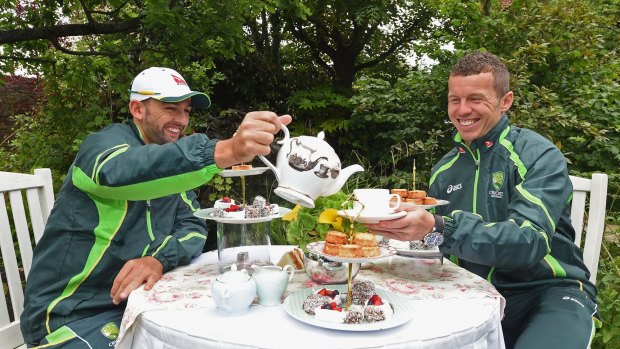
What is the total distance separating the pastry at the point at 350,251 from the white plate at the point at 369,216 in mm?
85

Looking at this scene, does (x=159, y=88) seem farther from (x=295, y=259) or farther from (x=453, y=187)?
(x=453, y=187)

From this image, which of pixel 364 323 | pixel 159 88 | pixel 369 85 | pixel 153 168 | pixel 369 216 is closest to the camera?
pixel 364 323

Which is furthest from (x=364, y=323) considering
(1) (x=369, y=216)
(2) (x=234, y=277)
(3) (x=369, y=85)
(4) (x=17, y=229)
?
(3) (x=369, y=85)

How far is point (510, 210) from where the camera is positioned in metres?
1.82

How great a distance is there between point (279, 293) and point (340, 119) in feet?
17.0

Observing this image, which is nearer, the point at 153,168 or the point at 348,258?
the point at 348,258

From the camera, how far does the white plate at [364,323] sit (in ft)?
3.99

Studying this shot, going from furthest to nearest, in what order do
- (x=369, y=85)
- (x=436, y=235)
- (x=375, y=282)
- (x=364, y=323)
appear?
(x=369, y=85), (x=375, y=282), (x=436, y=235), (x=364, y=323)

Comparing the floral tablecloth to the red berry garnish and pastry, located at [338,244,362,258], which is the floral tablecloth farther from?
pastry, located at [338,244,362,258]

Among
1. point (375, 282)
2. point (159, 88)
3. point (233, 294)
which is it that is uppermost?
point (159, 88)

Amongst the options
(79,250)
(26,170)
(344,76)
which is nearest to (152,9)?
(79,250)

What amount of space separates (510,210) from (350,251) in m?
0.85

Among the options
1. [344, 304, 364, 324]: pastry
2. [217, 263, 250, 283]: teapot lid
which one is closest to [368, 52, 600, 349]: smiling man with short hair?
[344, 304, 364, 324]: pastry

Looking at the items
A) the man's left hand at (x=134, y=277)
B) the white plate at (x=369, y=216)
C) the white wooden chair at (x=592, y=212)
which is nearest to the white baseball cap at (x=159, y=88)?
the man's left hand at (x=134, y=277)
